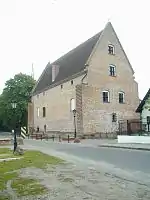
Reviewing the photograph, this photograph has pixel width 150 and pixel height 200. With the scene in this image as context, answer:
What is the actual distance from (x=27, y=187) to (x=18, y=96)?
6343 cm

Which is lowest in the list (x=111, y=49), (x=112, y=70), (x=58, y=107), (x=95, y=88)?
(x=58, y=107)

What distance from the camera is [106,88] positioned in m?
47.1

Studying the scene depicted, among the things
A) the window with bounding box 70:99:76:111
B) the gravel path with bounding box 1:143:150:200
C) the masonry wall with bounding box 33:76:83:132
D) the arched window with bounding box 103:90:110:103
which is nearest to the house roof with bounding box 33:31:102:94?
the masonry wall with bounding box 33:76:83:132

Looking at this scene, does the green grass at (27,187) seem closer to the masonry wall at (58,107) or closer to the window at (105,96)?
the masonry wall at (58,107)

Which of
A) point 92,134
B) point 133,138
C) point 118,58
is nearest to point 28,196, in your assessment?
point 133,138

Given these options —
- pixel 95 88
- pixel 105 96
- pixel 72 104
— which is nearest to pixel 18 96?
pixel 72 104

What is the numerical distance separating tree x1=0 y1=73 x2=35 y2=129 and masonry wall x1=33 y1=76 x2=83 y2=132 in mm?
11099

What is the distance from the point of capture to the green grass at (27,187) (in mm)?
8984

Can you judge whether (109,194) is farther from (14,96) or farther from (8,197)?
(14,96)

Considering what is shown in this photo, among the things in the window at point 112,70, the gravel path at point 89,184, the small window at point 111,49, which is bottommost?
the gravel path at point 89,184

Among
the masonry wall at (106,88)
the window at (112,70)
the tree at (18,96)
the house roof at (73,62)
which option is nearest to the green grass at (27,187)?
the masonry wall at (106,88)

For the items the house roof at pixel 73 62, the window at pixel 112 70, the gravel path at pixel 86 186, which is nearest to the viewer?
the gravel path at pixel 86 186

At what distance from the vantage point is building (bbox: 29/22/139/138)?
146ft

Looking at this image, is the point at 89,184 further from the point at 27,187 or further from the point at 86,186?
the point at 27,187
